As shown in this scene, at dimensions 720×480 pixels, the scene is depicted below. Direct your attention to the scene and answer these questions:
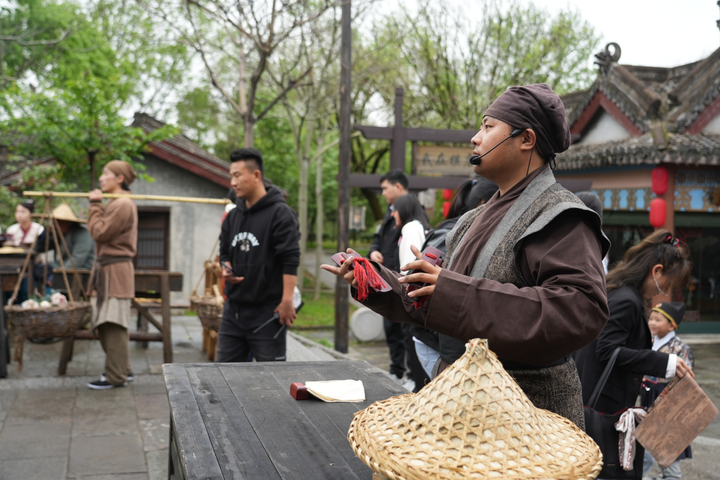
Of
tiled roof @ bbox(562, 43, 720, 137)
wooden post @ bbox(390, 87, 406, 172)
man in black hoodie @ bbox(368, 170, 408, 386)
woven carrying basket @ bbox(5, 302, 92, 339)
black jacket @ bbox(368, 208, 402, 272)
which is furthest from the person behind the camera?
tiled roof @ bbox(562, 43, 720, 137)

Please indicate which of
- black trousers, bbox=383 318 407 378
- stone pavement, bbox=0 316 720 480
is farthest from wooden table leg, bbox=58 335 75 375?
black trousers, bbox=383 318 407 378

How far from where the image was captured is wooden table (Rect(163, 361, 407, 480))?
174 cm

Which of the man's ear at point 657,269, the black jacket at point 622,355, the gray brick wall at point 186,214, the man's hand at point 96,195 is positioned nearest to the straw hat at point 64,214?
the man's hand at point 96,195

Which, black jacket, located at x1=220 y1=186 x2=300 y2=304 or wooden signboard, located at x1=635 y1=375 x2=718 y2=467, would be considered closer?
wooden signboard, located at x1=635 y1=375 x2=718 y2=467

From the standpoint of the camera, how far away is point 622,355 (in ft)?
9.72

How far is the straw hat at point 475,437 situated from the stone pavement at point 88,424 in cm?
303

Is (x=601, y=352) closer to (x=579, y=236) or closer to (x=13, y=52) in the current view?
(x=579, y=236)

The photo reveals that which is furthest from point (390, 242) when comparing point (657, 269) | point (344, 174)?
point (657, 269)

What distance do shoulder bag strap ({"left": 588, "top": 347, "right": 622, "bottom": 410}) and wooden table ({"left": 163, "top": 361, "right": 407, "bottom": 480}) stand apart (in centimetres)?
104

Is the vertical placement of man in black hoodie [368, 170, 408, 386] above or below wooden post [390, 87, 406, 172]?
below

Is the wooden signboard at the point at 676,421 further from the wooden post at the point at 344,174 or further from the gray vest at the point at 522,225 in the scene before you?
the wooden post at the point at 344,174

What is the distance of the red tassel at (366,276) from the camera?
1.68 m

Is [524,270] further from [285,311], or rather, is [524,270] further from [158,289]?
[158,289]

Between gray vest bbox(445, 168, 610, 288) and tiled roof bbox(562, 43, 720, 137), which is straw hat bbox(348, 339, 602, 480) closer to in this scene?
gray vest bbox(445, 168, 610, 288)
